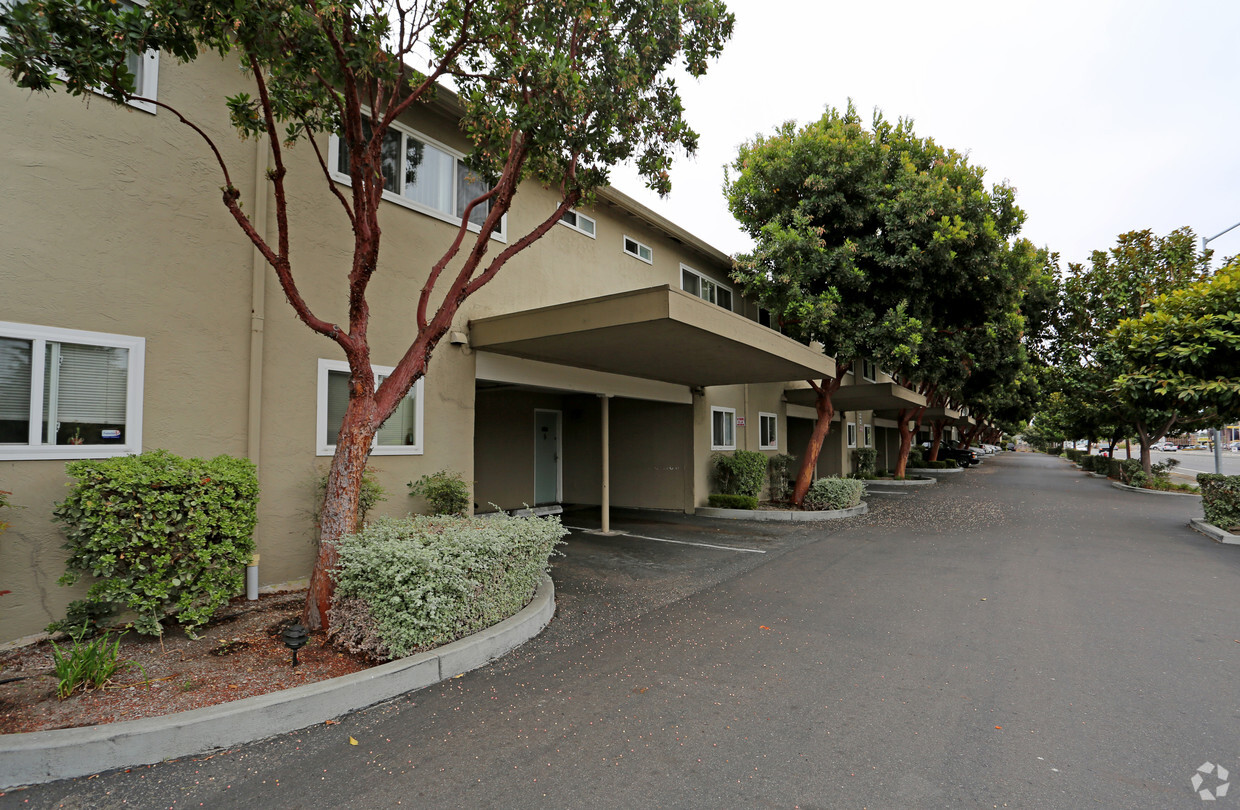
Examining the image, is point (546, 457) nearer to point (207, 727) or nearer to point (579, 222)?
point (579, 222)

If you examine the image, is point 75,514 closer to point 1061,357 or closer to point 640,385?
point 640,385

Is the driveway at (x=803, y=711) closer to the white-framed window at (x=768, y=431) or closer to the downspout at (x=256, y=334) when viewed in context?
the downspout at (x=256, y=334)

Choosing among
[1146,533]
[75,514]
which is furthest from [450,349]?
[1146,533]

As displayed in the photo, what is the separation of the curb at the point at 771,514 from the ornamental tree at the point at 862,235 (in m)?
1.19

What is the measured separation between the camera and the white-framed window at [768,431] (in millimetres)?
16719

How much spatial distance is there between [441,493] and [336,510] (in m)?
2.64

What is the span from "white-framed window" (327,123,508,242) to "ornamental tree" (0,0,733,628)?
32 centimetres

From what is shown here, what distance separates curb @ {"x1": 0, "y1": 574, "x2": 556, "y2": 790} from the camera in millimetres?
3053

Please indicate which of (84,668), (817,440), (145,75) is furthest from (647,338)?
(817,440)

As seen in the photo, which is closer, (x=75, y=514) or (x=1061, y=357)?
(x=75, y=514)

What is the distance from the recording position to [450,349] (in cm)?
809

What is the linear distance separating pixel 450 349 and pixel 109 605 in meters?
4.46

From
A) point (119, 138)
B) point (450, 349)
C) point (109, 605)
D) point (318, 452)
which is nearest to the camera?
point (109, 605)

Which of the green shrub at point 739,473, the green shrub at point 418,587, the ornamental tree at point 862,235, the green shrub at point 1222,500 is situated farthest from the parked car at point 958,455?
the green shrub at point 418,587
